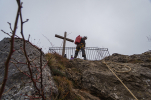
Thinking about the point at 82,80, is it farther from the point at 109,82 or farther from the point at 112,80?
the point at 112,80

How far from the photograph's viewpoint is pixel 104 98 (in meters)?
3.32

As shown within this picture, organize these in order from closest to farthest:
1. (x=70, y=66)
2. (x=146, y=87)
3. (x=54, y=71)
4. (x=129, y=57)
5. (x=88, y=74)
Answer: (x=146, y=87) < (x=54, y=71) < (x=88, y=74) < (x=70, y=66) < (x=129, y=57)

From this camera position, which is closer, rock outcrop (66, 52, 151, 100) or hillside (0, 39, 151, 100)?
hillside (0, 39, 151, 100)

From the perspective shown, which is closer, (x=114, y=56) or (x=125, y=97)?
(x=125, y=97)

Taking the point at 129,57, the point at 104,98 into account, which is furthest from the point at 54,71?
the point at 129,57

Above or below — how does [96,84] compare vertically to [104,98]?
above

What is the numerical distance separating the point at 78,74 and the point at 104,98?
1.40 meters

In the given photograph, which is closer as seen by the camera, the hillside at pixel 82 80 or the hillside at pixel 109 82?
the hillside at pixel 82 80

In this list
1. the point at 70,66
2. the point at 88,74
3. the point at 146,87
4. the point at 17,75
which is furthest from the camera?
the point at 70,66

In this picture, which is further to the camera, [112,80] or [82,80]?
[82,80]

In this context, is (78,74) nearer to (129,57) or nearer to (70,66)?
(70,66)

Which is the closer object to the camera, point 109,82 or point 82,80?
point 109,82

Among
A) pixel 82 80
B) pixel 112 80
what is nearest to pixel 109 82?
pixel 112 80

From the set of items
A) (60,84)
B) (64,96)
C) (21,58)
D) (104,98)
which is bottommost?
(104,98)
